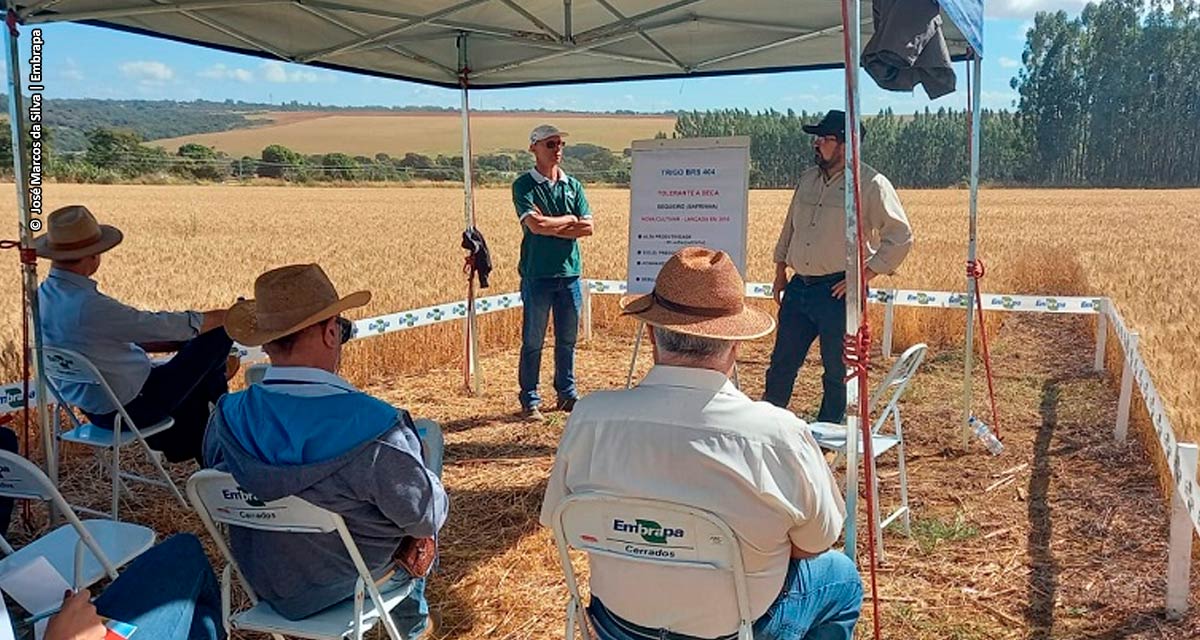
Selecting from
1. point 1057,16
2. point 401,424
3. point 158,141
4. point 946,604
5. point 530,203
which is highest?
point 1057,16

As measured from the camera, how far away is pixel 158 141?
39.3 meters

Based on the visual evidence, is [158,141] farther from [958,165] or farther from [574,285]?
[574,285]

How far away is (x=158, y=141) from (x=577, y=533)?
4287 cm

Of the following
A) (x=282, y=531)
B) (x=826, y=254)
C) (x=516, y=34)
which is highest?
(x=516, y=34)

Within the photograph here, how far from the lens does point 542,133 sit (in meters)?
5.59

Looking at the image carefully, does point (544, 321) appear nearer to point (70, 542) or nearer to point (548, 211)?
point (548, 211)

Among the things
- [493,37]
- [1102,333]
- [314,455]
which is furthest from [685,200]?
[1102,333]

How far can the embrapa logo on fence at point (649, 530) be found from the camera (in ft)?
6.15

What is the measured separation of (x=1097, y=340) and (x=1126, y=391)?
7.67ft

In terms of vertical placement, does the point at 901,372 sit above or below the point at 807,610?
above

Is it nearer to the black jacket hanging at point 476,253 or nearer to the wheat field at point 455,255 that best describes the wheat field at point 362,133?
the wheat field at point 455,255

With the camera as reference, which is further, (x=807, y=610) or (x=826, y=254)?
(x=826, y=254)

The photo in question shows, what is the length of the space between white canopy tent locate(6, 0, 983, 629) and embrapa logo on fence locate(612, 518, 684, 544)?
2499 millimetres

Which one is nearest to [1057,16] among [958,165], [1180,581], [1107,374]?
[958,165]
